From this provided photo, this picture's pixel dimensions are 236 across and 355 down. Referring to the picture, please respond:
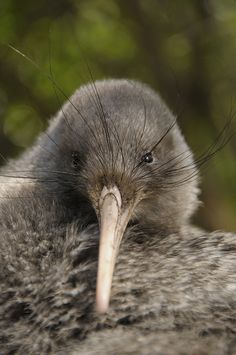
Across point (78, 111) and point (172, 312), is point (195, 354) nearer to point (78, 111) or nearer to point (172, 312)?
point (172, 312)

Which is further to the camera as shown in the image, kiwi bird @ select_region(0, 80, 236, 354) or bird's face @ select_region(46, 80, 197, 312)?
bird's face @ select_region(46, 80, 197, 312)

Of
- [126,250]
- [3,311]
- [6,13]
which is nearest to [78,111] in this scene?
[126,250]

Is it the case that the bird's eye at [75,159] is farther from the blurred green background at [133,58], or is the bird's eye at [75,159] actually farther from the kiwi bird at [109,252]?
the blurred green background at [133,58]

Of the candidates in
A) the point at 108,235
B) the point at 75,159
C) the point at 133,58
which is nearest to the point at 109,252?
the point at 108,235

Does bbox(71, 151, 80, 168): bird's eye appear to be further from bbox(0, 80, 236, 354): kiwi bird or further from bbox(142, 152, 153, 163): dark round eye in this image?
bbox(142, 152, 153, 163): dark round eye

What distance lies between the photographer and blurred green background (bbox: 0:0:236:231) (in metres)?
7.12

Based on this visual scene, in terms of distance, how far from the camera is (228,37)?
7.37 meters

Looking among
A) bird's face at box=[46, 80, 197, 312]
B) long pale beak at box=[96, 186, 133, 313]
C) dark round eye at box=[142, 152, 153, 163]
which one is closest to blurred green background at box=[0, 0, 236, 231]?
bird's face at box=[46, 80, 197, 312]

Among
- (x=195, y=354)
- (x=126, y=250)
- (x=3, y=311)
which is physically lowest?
(x=195, y=354)

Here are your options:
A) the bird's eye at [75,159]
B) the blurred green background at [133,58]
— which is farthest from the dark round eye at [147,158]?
the blurred green background at [133,58]

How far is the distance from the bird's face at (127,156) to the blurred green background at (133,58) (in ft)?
7.29

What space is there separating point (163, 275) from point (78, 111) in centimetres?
142

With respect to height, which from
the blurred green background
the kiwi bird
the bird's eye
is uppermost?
the blurred green background

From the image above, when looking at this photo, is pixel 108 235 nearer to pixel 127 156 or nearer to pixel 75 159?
pixel 127 156
